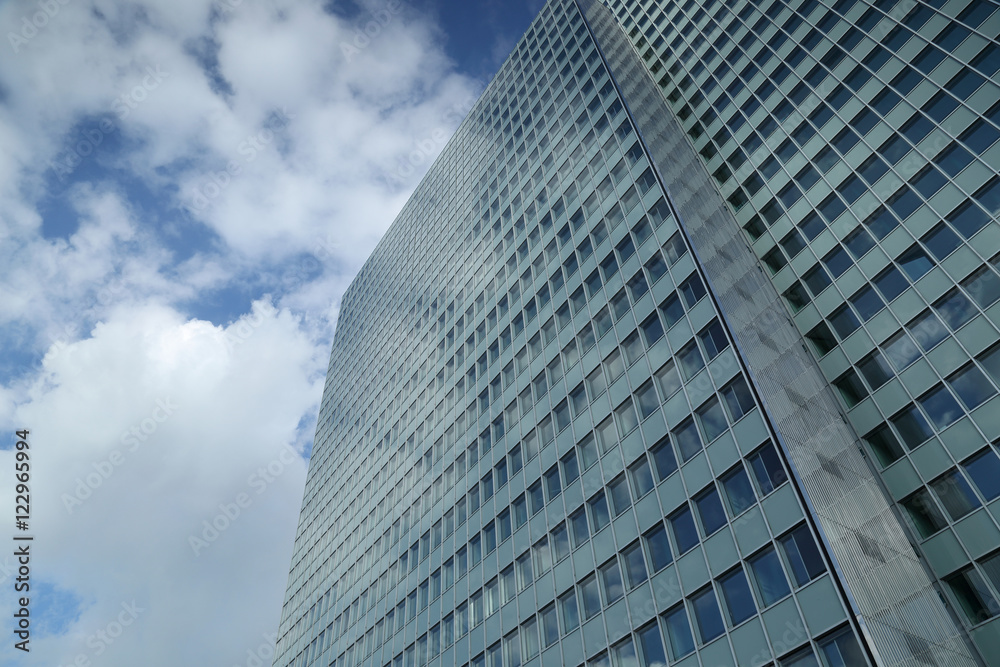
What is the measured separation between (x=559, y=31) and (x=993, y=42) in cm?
4594

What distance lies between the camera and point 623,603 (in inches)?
1099

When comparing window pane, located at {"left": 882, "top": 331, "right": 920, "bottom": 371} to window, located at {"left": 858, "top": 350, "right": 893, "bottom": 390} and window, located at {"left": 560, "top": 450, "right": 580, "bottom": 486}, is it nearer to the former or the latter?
window, located at {"left": 858, "top": 350, "right": 893, "bottom": 390}

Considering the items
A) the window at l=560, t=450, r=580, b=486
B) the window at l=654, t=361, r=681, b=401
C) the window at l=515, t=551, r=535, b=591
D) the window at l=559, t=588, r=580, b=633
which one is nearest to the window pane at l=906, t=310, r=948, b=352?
the window at l=654, t=361, r=681, b=401

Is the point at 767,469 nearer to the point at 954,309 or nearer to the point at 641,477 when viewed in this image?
the point at 641,477

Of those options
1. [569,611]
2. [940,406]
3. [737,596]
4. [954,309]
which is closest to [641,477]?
[569,611]

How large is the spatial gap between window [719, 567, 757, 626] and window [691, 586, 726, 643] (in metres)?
0.43

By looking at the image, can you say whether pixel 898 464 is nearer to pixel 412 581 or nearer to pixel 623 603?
pixel 623 603

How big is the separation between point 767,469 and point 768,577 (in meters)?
3.94

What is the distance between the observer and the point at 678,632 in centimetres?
2516

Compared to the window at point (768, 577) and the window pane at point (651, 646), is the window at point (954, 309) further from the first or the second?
the window pane at point (651, 646)

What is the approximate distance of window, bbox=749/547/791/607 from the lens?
2262 centimetres

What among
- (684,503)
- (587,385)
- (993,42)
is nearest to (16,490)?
(587,385)

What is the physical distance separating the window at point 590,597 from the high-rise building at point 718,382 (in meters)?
0.10

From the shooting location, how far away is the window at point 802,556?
2195 centimetres
